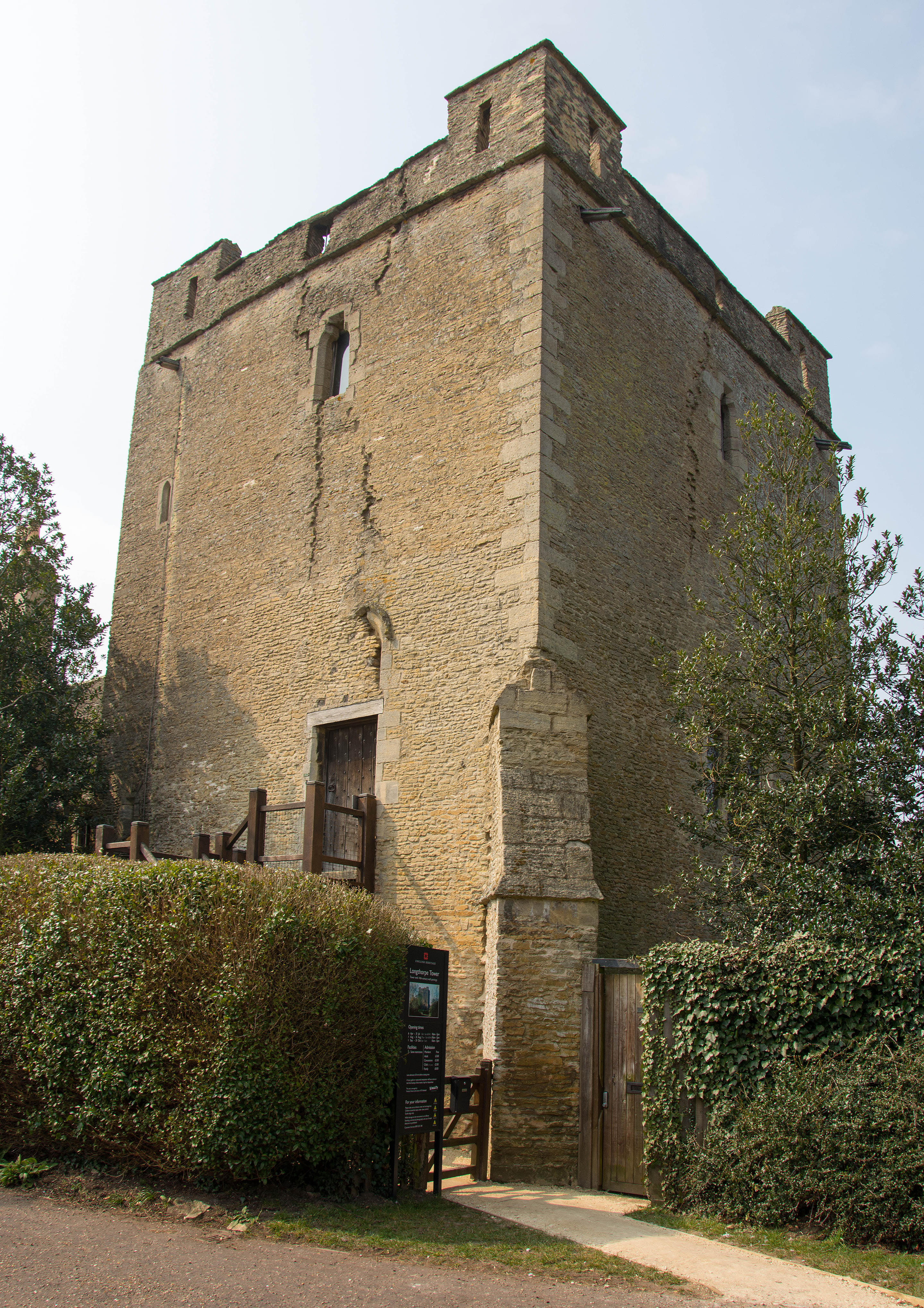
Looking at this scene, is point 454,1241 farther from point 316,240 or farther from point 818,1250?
point 316,240

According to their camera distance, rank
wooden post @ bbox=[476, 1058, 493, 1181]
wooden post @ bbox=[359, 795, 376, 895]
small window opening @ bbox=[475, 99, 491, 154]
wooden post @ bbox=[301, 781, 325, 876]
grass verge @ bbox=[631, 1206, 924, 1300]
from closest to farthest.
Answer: grass verge @ bbox=[631, 1206, 924, 1300] < wooden post @ bbox=[476, 1058, 493, 1181] < wooden post @ bbox=[301, 781, 325, 876] < wooden post @ bbox=[359, 795, 376, 895] < small window opening @ bbox=[475, 99, 491, 154]

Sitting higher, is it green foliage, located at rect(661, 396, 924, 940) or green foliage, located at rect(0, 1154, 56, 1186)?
green foliage, located at rect(661, 396, 924, 940)

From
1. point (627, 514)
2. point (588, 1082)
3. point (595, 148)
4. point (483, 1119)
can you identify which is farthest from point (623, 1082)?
point (595, 148)

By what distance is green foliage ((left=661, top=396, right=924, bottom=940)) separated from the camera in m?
8.69

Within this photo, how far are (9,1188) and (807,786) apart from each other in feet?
22.8

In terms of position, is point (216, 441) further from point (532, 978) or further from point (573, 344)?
point (532, 978)

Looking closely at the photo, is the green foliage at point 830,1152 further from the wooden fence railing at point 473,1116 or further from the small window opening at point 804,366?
the small window opening at point 804,366

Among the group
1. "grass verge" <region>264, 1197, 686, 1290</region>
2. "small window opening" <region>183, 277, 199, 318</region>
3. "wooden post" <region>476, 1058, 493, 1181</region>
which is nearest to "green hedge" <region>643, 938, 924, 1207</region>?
"wooden post" <region>476, 1058, 493, 1181</region>

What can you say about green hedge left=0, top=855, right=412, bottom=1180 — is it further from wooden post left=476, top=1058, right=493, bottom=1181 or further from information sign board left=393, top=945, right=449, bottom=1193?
wooden post left=476, top=1058, right=493, bottom=1181

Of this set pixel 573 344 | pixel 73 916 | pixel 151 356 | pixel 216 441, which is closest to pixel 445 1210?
pixel 73 916

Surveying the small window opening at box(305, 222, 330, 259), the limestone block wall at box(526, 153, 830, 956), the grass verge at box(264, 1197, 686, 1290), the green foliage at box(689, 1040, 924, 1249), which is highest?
the small window opening at box(305, 222, 330, 259)

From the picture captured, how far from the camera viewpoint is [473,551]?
10.3 metres

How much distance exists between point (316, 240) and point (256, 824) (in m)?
8.30

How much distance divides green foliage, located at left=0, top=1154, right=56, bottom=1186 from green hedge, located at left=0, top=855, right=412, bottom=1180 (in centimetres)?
20
